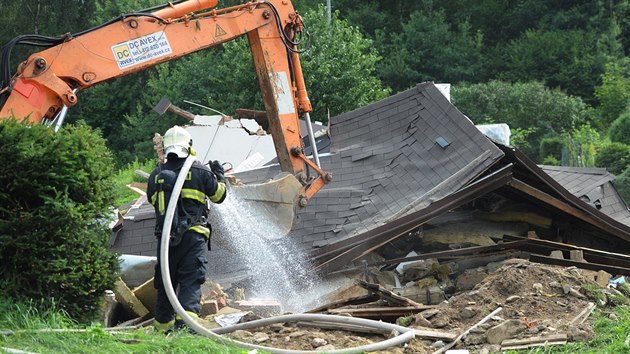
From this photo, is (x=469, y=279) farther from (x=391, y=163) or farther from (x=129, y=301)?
(x=129, y=301)

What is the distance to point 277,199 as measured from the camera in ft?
40.0

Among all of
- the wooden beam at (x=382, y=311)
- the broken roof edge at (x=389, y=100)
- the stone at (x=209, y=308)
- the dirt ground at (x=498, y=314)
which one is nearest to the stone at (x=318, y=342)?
the dirt ground at (x=498, y=314)

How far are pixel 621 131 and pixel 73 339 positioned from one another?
23690 mm

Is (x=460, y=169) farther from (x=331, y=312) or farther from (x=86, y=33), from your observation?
(x=86, y=33)

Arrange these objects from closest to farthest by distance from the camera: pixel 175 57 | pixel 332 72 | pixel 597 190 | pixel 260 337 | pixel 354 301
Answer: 1. pixel 260 337
2. pixel 354 301
3. pixel 175 57
4. pixel 597 190
5. pixel 332 72

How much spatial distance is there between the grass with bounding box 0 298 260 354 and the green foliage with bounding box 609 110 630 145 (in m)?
22.6

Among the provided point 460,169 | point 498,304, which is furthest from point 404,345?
point 460,169

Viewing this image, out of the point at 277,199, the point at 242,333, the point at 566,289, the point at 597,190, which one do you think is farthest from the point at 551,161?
the point at 242,333

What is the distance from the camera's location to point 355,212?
1303cm

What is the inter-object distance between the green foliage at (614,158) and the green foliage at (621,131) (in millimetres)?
4064

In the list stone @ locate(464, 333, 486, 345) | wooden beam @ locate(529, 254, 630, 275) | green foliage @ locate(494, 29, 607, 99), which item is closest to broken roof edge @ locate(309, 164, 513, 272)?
wooden beam @ locate(529, 254, 630, 275)

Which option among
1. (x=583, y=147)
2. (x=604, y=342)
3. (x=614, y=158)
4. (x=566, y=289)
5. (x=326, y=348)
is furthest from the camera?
(x=583, y=147)

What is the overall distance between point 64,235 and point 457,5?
4187cm

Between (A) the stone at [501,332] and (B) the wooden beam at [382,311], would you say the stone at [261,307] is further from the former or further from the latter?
(A) the stone at [501,332]
